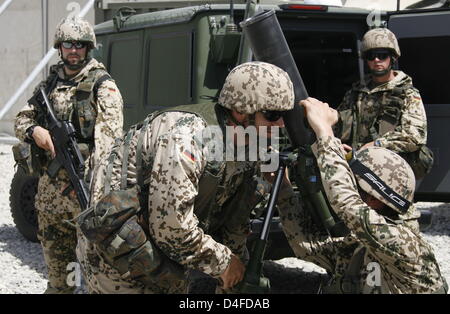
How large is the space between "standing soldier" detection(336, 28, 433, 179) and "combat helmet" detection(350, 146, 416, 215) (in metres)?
1.85

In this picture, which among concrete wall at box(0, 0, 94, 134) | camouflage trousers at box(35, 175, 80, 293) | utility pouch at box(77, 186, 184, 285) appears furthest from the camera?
concrete wall at box(0, 0, 94, 134)

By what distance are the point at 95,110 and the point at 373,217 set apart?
6.92 ft

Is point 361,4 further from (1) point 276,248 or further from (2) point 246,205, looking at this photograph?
(2) point 246,205

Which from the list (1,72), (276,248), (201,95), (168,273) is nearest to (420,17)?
(201,95)

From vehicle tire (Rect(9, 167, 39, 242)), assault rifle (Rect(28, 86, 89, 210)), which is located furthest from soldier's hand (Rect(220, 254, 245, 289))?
vehicle tire (Rect(9, 167, 39, 242))

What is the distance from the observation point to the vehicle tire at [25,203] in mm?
6043

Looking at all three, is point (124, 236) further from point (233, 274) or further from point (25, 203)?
point (25, 203)

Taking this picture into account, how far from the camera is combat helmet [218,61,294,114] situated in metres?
2.50

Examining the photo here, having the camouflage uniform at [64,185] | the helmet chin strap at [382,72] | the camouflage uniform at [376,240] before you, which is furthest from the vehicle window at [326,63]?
the camouflage uniform at [376,240]

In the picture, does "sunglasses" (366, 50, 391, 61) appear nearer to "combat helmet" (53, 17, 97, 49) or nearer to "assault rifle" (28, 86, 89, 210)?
"combat helmet" (53, 17, 97, 49)

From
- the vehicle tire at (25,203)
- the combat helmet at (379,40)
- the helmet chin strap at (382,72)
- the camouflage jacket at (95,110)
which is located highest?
the combat helmet at (379,40)

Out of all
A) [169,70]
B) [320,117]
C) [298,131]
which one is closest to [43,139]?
[169,70]

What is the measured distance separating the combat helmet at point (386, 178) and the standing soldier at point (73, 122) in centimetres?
173

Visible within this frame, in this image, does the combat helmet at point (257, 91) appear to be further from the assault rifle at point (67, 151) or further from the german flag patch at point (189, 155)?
the assault rifle at point (67, 151)
